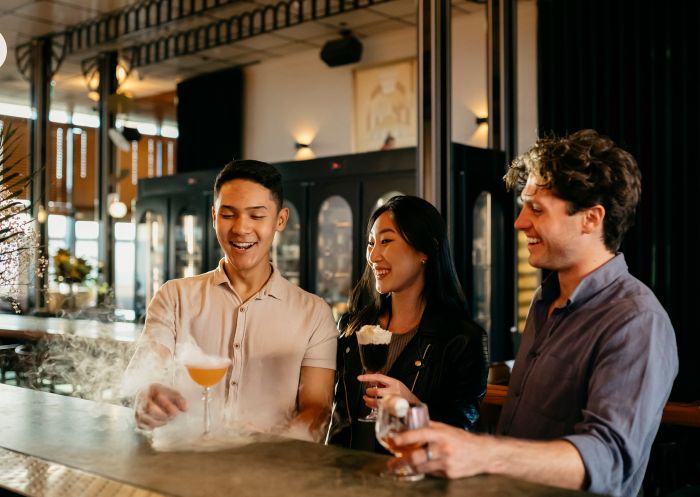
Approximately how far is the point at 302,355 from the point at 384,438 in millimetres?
884

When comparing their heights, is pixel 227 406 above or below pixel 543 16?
below

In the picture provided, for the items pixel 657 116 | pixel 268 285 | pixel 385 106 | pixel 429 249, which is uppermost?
pixel 385 106

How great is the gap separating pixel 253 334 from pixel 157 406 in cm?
54

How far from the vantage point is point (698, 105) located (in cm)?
568

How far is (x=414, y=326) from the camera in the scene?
7.98 feet

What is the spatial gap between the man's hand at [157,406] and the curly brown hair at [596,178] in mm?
1059

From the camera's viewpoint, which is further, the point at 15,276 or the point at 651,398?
the point at 15,276

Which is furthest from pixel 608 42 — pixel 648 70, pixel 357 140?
pixel 357 140

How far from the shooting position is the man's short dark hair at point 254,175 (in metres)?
2.29

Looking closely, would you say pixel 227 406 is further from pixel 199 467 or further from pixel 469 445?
pixel 469 445

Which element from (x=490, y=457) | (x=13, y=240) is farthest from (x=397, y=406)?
(x=13, y=240)

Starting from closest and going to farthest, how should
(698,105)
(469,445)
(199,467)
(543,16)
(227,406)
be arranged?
(469,445), (199,467), (227,406), (698,105), (543,16)

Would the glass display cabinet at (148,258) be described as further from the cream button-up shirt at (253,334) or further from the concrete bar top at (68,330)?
the cream button-up shirt at (253,334)

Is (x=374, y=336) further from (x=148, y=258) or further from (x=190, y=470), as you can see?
(x=148, y=258)
